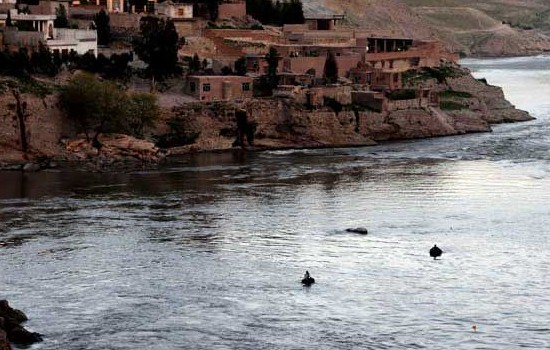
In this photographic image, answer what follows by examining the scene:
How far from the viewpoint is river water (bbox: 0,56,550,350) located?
35.3 metres

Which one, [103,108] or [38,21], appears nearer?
[103,108]

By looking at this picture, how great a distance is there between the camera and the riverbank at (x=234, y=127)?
62.6 m

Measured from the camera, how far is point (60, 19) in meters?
73.1

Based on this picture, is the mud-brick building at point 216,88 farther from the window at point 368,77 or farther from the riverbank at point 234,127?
the window at point 368,77

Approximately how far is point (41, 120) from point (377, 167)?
14602 mm

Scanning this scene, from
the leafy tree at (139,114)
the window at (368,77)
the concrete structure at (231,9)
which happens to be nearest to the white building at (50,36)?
the leafy tree at (139,114)

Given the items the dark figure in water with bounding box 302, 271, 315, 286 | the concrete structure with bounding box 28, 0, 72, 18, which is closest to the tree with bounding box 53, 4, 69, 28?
the concrete structure with bounding box 28, 0, 72, 18

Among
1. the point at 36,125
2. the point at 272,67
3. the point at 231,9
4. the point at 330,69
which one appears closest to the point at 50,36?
the point at 36,125

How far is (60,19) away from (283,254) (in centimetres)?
3342

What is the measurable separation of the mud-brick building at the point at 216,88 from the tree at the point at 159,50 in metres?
1.44

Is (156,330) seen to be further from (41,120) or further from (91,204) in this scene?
(41,120)

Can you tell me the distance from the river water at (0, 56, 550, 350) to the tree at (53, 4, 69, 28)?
1265 centimetres

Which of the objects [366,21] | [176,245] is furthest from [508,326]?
[366,21]

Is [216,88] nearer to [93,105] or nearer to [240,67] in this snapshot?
[240,67]
